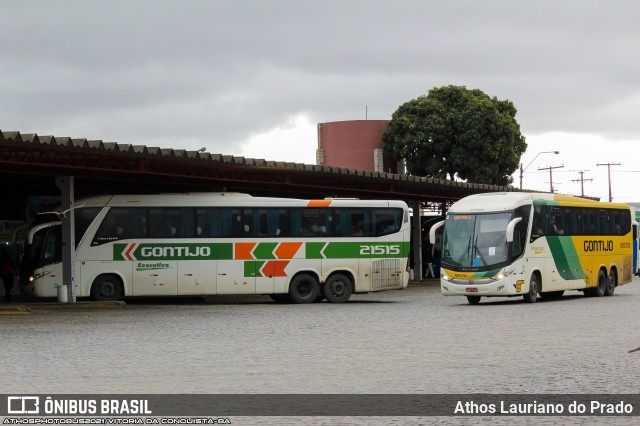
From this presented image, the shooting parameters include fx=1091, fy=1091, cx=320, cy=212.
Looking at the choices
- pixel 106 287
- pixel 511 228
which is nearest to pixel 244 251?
pixel 106 287

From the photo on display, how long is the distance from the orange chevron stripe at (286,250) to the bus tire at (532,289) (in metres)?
7.15

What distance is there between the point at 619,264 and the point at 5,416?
31.1 metres

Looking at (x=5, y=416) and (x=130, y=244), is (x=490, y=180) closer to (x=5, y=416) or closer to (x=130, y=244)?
(x=130, y=244)

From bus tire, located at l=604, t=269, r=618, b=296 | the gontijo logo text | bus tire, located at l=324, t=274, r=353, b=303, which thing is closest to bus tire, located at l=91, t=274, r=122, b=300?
bus tire, located at l=324, t=274, r=353, b=303

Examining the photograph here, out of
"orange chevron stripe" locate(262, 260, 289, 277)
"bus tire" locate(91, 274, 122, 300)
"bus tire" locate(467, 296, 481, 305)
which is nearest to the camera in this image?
"bus tire" locate(91, 274, 122, 300)

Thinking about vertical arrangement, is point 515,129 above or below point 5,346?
above

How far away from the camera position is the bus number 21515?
34.4 meters

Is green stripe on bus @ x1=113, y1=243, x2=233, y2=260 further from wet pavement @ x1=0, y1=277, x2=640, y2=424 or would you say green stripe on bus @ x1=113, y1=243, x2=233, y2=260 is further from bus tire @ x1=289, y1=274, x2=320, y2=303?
wet pavement @ x1=0, y1=277, x2=640, y2=424

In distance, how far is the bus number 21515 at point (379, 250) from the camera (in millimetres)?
34438

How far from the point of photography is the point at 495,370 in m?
14.0

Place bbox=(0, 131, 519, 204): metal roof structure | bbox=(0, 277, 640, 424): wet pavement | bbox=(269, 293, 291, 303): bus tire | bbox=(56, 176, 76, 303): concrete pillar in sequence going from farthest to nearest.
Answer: bbox=(269, 293, 291, 303): bus tire
bbox=(56, 176, 76, 303): concrete pillar
bbox=(0, 131, 519, 204): metal roof structure
bbox=(0, 277, 640, 424): wet pavement

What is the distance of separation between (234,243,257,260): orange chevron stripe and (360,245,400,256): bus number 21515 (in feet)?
11.6

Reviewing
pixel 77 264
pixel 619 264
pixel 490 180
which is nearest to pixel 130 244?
pixel 77 264

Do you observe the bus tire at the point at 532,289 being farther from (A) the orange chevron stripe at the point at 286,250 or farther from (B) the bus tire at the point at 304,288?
(A) the orange chevron stripe at the point at 286,250
